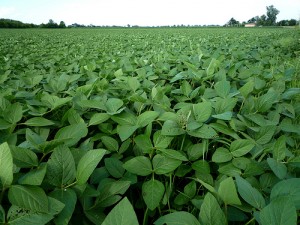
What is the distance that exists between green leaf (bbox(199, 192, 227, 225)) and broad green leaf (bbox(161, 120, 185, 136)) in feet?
0.95

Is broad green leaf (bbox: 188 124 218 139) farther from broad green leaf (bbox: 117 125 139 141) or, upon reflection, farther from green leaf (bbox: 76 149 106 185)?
green leaf (bbox: 76 149 106 185)

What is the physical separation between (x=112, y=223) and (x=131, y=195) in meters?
0.44

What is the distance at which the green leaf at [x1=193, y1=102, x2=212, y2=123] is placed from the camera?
Answer: 938mm

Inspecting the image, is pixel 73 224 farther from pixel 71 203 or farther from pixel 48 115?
pixel 48 115

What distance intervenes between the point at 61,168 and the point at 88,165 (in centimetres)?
8

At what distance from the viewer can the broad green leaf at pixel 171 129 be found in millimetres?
868

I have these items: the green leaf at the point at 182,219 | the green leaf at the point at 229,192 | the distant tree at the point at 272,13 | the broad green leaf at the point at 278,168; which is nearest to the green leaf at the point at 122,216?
the green leaf at the point at 182,219

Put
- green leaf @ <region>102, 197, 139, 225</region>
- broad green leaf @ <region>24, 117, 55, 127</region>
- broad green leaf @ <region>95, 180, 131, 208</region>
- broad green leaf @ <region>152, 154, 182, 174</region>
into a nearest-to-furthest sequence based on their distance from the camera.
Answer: green leaf @ <region>102, 197, 139, 225</region> → broad green leaf @ <region>95, 180, 131, 208</region> → broad green leaf @ <region>152, 154, 182, 174</region> → broad green leaf @ <region>24, 117, 55, 127</region>

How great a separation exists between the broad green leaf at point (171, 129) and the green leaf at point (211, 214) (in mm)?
288

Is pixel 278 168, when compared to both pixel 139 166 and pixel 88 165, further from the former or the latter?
pixel 88 165

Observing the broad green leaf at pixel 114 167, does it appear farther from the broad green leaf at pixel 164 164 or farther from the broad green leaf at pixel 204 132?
the broad green leaf at pixel 204 132

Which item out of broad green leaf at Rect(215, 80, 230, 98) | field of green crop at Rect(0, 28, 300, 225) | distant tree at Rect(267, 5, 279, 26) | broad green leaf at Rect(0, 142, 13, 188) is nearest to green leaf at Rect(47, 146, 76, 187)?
field of green crop at Rect(0, 28, 300, 225)

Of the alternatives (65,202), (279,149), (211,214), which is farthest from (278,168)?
(65,202)

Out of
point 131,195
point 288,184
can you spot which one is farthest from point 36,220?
point 288,184
